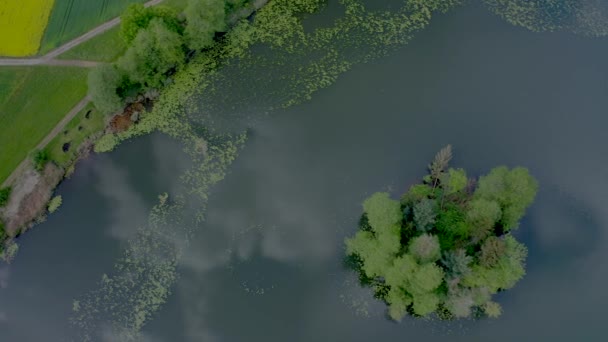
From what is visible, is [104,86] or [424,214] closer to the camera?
[424,214]

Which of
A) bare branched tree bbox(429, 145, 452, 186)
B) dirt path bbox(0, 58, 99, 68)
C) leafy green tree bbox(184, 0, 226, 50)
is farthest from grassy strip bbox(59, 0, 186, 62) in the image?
bare branched tree bbox(429, 145, 452, 186)

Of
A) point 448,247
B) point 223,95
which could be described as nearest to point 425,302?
Result: point 448,247

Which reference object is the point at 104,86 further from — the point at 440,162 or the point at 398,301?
the point at 398,301

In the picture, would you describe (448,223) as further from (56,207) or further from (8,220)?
(8,220)

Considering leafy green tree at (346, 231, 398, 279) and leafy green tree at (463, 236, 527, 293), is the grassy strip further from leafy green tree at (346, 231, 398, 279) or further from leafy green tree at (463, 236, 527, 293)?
leafy green tree at (463, 236, 527, 293)

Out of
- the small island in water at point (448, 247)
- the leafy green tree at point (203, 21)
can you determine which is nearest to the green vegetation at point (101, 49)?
the leafy green tree at point (203, 21)

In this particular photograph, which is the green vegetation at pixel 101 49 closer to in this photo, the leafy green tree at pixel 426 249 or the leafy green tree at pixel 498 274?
the leafy green tree at pixel 426 249
